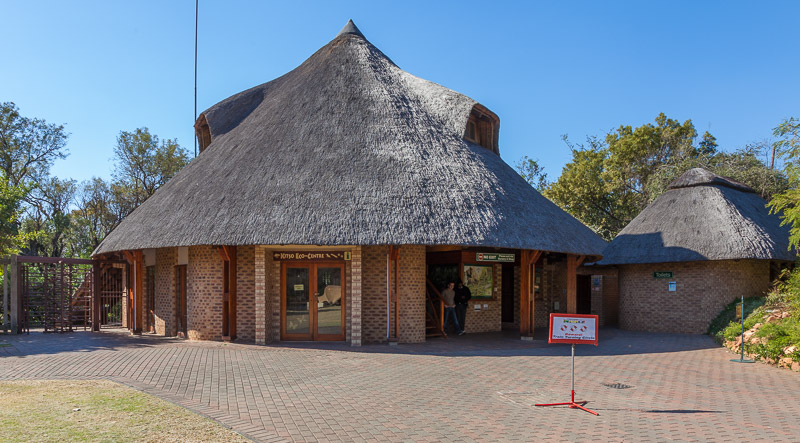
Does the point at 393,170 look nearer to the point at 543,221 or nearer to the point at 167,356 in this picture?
the point at 543,221

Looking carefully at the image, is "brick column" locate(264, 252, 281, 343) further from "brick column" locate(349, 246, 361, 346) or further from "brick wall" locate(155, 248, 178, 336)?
"brick wall" locate(155, 248, 178, 336)

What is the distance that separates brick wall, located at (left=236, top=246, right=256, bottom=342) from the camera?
51.7ft

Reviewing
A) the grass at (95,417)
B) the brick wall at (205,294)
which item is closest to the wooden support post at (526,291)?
the brick wall at (205,294)

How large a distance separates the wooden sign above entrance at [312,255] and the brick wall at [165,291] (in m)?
4.20

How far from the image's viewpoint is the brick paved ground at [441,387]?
7.13 m

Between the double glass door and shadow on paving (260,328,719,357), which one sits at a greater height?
the double glass door

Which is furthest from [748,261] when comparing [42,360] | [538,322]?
[42,360]

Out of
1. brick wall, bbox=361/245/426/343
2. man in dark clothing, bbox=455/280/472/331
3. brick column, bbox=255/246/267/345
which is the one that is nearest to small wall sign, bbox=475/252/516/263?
man in dark clothing, bbox=455/280/472/331

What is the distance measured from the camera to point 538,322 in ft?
69.2

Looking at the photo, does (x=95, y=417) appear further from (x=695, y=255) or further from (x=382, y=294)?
(x=695, y=255)

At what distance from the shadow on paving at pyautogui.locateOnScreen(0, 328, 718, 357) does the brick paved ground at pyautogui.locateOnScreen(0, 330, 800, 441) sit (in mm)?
80

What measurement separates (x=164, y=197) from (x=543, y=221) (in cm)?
1209

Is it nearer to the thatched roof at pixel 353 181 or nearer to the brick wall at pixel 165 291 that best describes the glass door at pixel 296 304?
the thatched roof at pixel 353 181

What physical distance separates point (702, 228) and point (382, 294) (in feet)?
40.5
